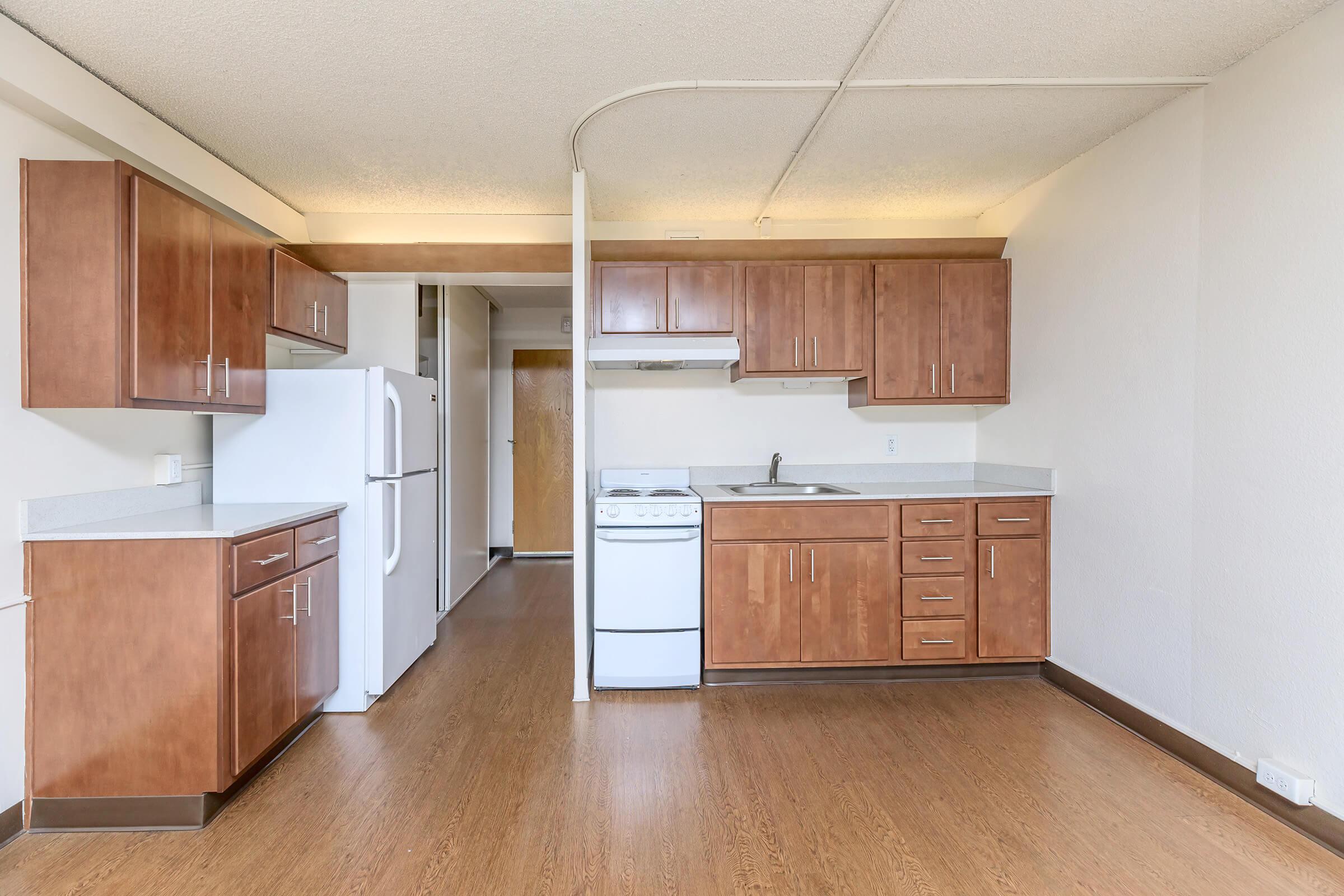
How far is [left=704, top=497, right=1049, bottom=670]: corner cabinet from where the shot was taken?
316 centimetres

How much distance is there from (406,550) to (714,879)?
7.10 feet

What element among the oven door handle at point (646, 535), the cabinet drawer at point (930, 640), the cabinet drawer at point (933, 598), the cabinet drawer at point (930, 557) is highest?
the oven door handle at point (646, 535)

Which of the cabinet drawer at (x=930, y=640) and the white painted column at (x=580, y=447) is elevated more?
the white painted column at (x=580, y=447)

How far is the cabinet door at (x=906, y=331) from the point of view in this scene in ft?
11.3

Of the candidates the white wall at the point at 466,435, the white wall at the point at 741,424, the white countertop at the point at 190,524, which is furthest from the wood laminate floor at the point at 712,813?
the white wall at the point at 466,435

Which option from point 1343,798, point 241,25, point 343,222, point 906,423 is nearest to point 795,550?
point 906,423

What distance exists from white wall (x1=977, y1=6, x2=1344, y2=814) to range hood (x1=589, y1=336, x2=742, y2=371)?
63.1 inches

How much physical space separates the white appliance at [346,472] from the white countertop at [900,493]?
60.1 inches

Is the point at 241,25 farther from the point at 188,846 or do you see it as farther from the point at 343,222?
the point at 188,846

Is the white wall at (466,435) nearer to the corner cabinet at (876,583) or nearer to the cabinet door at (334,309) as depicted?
the cabinet door at (334,309)

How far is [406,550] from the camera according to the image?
3.26 meters

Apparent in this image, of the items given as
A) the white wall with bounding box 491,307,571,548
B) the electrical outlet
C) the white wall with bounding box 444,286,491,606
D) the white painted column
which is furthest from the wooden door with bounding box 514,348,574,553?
the electrical outlet

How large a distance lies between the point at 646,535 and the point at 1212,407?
227 cm

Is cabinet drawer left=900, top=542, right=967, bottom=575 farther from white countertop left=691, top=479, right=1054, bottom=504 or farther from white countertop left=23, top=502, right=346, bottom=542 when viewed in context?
white countertop left=23, top=502, right=346, bottom=542
